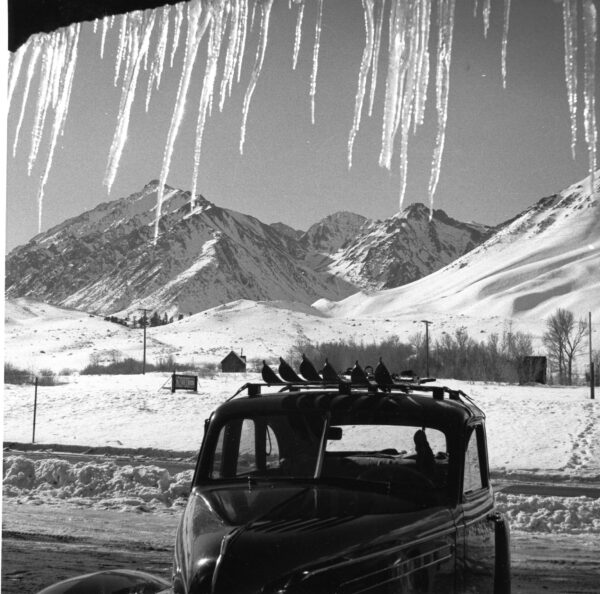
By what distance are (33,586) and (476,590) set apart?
138 inches

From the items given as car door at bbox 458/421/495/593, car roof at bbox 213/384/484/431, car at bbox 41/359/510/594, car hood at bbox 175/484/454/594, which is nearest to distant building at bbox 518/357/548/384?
car door at bbox 458/421/495/593

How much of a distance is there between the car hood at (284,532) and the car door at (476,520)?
0.65 feet

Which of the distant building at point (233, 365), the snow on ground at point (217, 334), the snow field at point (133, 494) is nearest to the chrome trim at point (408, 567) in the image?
the snow field at point (133, 494)

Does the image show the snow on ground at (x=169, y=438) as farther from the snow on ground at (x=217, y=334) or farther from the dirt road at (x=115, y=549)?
the snow on ground at (x=217, y=334)

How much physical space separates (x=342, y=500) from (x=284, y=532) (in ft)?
1.29

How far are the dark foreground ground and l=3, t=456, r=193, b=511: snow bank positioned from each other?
0.66 meters

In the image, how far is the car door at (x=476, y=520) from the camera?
284 cm

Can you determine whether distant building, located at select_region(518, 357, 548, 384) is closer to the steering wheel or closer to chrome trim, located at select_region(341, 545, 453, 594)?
the steering wheel

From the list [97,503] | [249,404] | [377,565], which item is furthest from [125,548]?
[377,565]

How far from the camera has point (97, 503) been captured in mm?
8703

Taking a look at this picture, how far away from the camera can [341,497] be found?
8.47 ft

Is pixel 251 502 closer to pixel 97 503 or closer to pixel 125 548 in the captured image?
pixel 125 548

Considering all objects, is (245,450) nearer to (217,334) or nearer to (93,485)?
(93,485)

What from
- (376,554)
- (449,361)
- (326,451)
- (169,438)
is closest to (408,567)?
(376,554)
